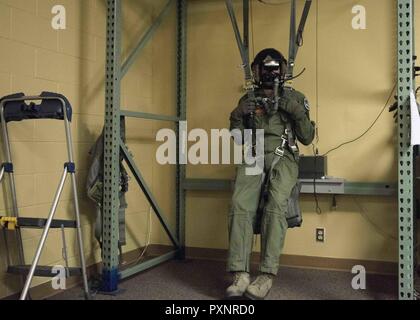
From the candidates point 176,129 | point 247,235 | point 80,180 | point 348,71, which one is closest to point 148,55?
point 176,129

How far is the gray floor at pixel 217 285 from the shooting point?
8.53 feet

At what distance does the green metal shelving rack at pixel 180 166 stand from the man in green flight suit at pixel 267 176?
0.64 metres

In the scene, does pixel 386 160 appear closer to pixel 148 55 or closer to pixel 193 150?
pixel 193 150

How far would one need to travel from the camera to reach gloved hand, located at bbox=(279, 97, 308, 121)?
2.66m

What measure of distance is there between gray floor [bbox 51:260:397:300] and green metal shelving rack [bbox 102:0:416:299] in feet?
0.39

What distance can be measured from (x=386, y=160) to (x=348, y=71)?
0.73 m

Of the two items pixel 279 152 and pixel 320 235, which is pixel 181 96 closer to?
pixel 279 152

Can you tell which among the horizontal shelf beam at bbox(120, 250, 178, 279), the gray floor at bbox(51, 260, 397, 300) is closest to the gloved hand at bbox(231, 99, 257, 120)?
the gray floor at bbox(51, 260, 397, 300)

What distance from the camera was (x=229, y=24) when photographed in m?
3.60

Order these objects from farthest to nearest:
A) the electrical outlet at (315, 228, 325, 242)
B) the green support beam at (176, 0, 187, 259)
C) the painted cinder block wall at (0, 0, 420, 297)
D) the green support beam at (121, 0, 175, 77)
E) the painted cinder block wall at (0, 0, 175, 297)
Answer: the green support beam at (176, 0, 187, 259) < the electrical outlet at (315, 228, 325, 242) < the green support beam at (121, 0, 175, 77) < the painted cinder block wall at (0, 0, 420, 297) < the painted cinder block wall at (0, 0, 175, 297)

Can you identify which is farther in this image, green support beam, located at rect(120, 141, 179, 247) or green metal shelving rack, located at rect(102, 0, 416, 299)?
green support beam, located at rect(120, 141, 179, 247)

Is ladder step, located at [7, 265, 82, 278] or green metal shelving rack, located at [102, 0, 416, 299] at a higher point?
green metal shelving rack, located at [102, 0, 416, 299]

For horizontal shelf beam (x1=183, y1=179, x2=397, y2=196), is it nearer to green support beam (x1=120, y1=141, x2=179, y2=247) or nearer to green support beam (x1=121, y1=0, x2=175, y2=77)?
green support beam (x1=120, y1=141, x2=179, y2=247)

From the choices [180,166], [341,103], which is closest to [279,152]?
[341,103]
